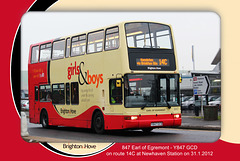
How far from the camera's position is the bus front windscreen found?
16.6m

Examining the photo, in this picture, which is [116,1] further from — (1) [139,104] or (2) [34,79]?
(2) [34,79]

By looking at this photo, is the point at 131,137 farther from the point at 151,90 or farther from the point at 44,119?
the point at 44,119

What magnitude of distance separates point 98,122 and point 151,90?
8.32 feet

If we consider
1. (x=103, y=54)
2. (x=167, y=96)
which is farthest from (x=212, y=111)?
(x=103, y=54)

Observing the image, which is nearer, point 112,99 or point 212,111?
point 112,99

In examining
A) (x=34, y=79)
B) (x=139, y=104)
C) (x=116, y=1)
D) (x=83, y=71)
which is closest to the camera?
(x=116, y=1)

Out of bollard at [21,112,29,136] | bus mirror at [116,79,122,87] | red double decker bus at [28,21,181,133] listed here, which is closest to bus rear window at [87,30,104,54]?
red double decker bus at [28,21,181,133]

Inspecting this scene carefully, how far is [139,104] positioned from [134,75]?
0.99 meters

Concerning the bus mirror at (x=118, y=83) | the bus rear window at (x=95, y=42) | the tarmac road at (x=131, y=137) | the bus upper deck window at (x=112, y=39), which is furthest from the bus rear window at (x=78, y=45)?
the tarmac road at (x=131, y=137)

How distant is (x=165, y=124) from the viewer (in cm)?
1683

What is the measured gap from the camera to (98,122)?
712 inches

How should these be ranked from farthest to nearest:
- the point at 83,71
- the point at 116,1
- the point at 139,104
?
the point at 83,71 → the point at 139,104 → the point at 116,1

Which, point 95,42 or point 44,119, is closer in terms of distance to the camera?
point 95,42

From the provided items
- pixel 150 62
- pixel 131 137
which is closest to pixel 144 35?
pixel 150 62
